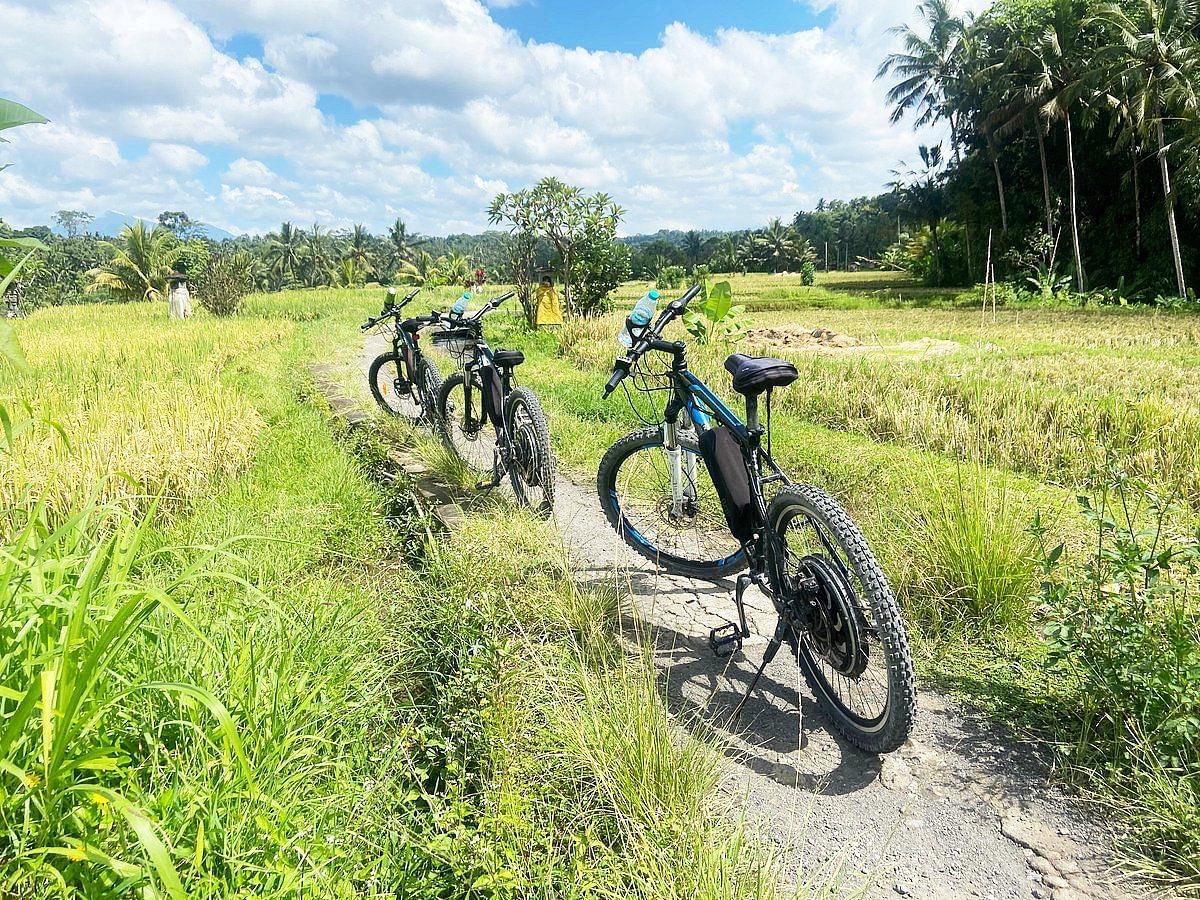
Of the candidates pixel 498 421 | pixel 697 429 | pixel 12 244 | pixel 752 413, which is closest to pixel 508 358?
pixel 498 421

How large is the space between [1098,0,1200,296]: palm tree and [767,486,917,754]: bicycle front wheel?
23.2m

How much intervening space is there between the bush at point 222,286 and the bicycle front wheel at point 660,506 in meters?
17.7

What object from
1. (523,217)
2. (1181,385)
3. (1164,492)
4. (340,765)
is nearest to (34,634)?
(340,765)

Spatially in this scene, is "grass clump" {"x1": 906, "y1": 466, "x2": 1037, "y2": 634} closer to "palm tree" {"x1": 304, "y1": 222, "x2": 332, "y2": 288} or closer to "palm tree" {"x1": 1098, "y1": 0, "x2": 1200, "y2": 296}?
"palm tree" {"x1": 1098, "y1": 0, "x2": 1200, "y2": 296}

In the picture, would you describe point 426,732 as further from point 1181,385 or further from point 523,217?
point 523,217

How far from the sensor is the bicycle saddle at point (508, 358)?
4.15 m

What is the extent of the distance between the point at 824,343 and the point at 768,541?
389 inches

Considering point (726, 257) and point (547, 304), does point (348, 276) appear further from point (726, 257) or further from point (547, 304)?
point (726, 257)

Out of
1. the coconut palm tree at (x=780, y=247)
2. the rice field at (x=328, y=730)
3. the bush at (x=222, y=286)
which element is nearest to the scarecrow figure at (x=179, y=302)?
the bush at (x=222, y=286)

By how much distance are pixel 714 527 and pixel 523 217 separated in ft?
34.2

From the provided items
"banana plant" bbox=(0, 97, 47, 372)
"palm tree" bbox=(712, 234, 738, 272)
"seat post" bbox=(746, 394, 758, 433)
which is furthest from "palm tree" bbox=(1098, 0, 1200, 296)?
"palm tree" bbox=(712, 234, 738, 272)

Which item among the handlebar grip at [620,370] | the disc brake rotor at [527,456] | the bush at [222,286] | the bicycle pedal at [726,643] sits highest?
the bush at [222,286]

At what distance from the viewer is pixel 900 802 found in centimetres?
205

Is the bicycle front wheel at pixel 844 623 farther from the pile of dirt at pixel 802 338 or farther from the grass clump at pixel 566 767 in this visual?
the pile of dirt at pixel 802 338
